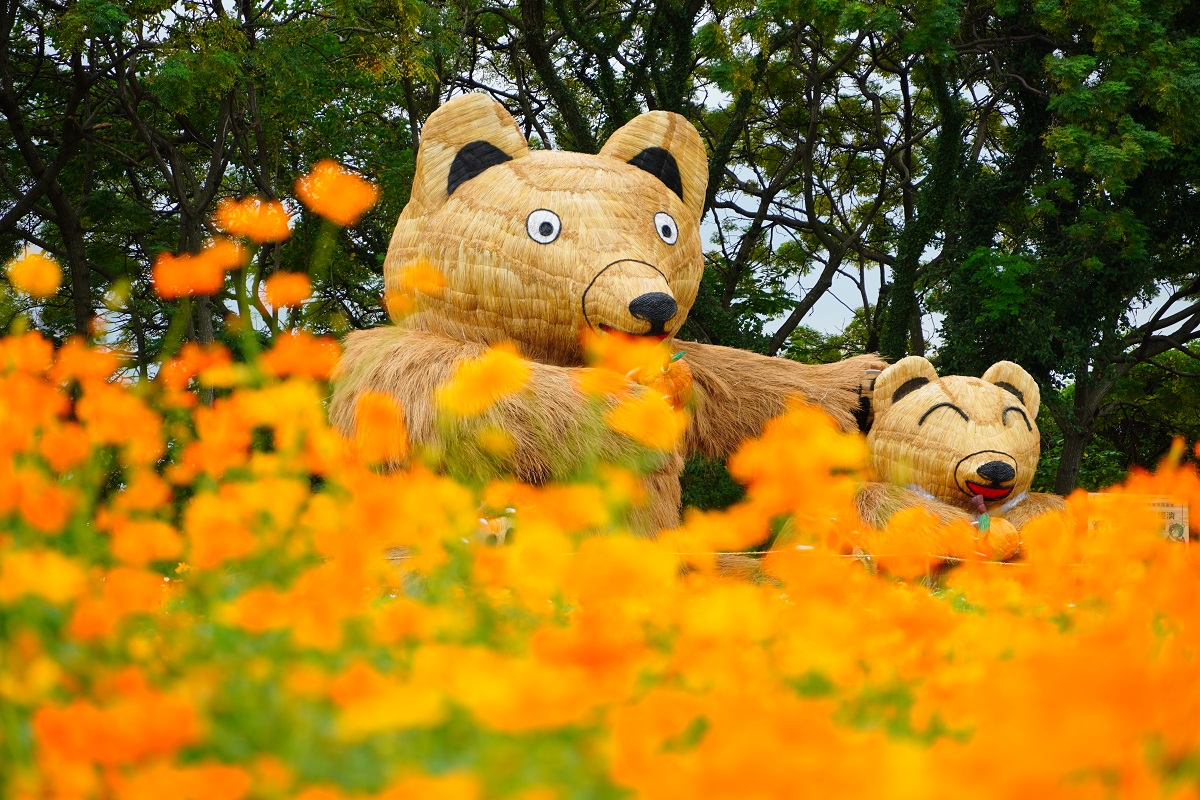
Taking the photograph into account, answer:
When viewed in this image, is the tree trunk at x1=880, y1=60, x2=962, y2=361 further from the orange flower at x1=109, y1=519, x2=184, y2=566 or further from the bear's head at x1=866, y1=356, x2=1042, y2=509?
the orange flower at x1=109, y1=519, x2=184, y2=566

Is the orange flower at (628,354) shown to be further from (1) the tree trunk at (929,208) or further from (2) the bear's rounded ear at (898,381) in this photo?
(1) the tree trunk at (929,208)

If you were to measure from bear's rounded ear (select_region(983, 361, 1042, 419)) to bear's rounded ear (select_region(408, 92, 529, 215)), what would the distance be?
7.93 feet

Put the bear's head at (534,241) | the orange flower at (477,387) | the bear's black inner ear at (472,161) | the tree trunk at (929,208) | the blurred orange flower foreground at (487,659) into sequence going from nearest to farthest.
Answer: the blurred orange flower foreground at (487,659) → the orange flower at (477,387) → the bear's head at (534,241) → the bear's black inner ear at (472,161) → the tree trunk at (929,208)

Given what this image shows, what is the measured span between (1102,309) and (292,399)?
7.40m

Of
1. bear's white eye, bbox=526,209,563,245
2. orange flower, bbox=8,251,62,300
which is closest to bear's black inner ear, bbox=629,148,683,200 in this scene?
bear's white eye, bbox=526,209,563,245

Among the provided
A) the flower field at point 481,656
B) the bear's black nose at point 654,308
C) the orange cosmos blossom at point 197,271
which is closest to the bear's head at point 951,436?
the bear's black nose at point 654,308

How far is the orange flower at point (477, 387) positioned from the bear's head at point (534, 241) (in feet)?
0.70

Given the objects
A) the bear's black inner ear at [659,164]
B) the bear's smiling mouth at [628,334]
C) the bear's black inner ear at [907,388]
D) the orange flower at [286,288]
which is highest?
the bear's black inner ear at [659,164]

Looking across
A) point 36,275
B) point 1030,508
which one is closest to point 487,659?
point 36,275

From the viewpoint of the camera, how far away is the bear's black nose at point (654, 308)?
12.9 ft

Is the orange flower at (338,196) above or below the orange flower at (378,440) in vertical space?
above

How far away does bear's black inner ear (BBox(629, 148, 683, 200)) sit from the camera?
4664 millimetres

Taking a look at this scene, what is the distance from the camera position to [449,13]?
26.8 ft

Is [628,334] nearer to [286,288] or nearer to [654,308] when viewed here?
[654,308]
